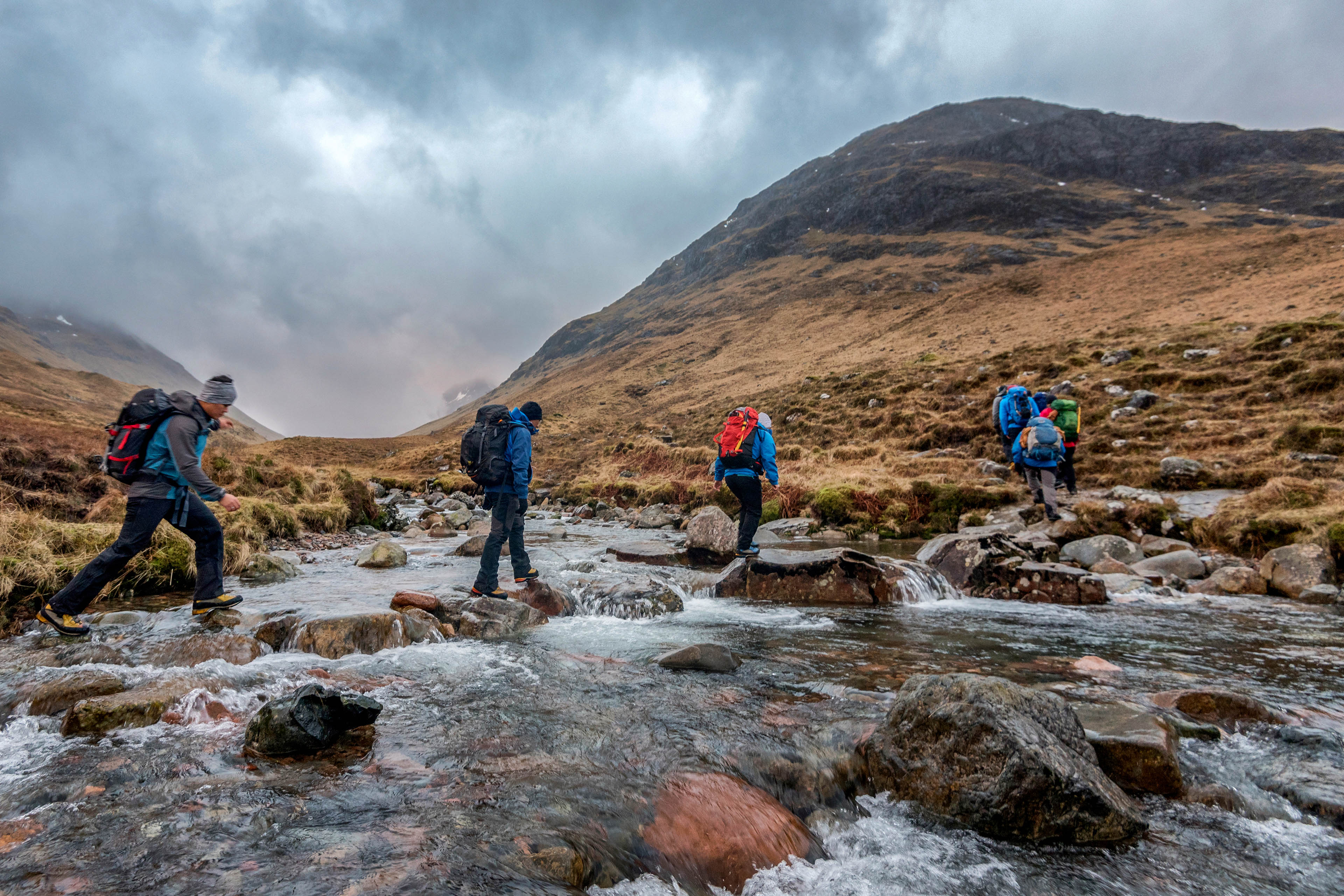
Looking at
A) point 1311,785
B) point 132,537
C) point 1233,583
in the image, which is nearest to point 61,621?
point 132,537

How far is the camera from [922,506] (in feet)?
56.7

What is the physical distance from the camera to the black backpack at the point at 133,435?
646 centimetres

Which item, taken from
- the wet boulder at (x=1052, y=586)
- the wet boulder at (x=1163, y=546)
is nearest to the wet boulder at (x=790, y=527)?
the wet boulder at (x=1052, y=586)

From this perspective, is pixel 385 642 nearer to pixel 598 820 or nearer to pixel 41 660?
pixel 41 660

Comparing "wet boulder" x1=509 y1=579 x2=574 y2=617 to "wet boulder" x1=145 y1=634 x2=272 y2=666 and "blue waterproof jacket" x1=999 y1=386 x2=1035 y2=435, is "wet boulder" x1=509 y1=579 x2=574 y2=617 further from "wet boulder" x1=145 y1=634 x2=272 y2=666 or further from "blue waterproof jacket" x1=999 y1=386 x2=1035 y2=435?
"blue waterproof jacket" x1=999 y1=386 x2=1035 y2=435

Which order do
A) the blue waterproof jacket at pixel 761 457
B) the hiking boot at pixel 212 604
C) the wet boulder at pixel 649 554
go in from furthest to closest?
1. the wet boulder at pixel 649 554
2. the blue waterproof jacket at pixel 761 457
3. the hiking boot at pixel 212 604

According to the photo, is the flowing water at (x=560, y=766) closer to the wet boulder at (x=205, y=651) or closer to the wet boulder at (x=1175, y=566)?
the wet boulder at (x=205, y=651)

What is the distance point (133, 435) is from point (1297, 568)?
16459 millimetres

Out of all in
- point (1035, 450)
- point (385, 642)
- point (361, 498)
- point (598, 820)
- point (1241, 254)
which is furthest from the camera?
point (1241, 254)

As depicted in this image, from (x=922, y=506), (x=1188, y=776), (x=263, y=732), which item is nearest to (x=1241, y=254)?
(x=922, y=506)

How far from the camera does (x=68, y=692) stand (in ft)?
15.6

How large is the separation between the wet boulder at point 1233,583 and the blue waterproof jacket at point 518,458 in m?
11.2

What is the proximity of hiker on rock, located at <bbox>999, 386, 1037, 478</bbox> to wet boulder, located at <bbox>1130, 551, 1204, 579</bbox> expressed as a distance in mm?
5642

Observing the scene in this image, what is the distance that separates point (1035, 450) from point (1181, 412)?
10.4 metres
